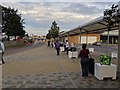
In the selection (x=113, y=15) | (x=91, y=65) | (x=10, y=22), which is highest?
(x=10, y=22)

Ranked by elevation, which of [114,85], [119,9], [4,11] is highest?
[4,11]

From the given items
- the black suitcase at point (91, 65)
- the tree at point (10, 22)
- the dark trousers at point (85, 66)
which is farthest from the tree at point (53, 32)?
the dark trousers at point (85, 66)

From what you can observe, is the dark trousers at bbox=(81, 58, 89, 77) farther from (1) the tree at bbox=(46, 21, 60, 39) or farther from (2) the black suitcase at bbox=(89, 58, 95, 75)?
(1) the tree at bbox=(46, 21, 60, 39)

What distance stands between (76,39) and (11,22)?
23.8 metres

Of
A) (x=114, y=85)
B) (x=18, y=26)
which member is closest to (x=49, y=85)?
(x=114, y=85)

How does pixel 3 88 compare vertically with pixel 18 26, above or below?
below

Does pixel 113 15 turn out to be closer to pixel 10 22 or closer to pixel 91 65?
pixel 91 65

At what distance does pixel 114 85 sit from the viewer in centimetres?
975

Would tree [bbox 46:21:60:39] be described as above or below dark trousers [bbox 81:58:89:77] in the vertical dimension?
above

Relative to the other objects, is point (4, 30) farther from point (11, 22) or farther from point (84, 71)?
point (84, 71)

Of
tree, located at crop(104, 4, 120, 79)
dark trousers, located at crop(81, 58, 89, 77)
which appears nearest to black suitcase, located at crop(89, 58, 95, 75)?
dark trousers, located at crop(81, 58, 89, 77)

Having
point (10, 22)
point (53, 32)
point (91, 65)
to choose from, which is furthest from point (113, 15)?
point (53, 32)

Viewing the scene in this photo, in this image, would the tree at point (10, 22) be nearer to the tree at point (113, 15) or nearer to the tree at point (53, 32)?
the tree at point (53, 32)

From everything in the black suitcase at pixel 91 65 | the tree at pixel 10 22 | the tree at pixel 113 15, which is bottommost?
the black suitcase at pixel 91 65
